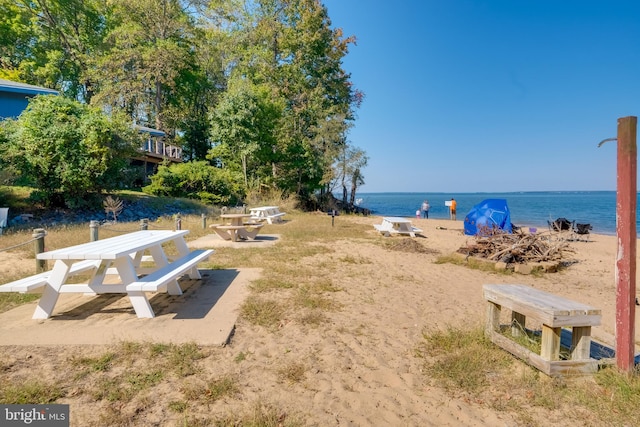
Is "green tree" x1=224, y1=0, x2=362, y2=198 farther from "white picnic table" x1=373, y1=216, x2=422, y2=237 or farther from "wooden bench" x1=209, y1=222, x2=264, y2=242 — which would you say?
"wooden bench" x1=209, y1=222, x2=264, y2=242

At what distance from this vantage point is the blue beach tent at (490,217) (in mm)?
12219

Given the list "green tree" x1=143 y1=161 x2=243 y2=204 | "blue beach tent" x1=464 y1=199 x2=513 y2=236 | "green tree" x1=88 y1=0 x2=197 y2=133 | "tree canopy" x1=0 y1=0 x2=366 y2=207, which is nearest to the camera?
"blue beach tent" x1=464 y1=199 x2=513 y2=236

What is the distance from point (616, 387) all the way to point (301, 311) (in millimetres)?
3262

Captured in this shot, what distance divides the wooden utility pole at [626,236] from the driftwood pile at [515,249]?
17.4 ft

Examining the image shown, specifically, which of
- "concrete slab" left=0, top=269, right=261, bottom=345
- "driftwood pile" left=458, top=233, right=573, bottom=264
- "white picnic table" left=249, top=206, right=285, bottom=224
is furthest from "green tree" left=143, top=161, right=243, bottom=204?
"driftwood pile" left=458, top=233, right=573, bottom=264

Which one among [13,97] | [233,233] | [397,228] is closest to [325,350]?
[233,233]

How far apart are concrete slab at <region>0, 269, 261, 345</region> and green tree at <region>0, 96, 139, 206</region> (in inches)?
416

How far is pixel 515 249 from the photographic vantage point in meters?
8.02

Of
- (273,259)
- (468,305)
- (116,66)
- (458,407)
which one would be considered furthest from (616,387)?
(116,66)

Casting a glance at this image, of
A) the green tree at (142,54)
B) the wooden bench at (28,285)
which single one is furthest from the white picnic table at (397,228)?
the green tree at (142,54)

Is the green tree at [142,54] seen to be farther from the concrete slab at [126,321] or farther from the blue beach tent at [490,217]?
the concrete slab at [126,321]

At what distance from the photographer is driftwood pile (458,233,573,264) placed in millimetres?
8008

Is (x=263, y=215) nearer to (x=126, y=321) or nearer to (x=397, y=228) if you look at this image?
(x=397, y=228)

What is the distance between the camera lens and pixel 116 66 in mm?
24938
